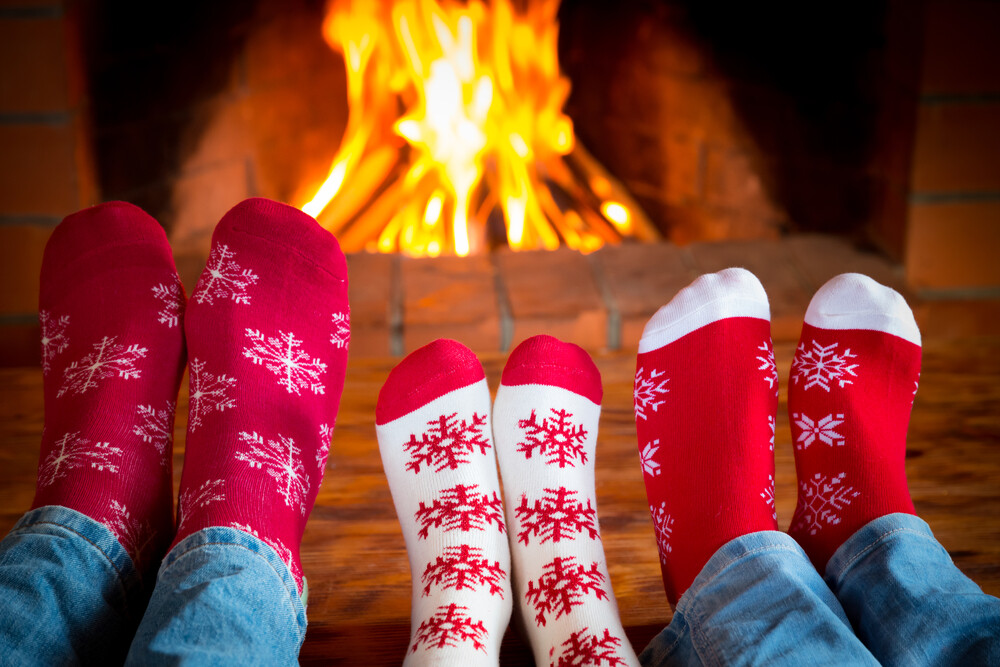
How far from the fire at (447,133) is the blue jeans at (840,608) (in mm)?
883

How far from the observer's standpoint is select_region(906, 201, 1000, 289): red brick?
133 cm

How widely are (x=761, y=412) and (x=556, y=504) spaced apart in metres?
0.23

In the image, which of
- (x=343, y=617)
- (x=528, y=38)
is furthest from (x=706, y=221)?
(x=343, y=617)

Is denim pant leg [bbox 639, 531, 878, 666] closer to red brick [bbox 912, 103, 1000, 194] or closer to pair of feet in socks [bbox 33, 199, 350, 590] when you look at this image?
pair of feet in socks [bbox 33, 199, 350, 590]

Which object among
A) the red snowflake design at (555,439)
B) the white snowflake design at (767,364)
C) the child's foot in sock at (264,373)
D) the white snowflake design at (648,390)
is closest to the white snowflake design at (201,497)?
the child's foot in sock at (264,373)

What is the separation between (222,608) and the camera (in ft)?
1.87

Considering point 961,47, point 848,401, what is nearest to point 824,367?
point 848,401

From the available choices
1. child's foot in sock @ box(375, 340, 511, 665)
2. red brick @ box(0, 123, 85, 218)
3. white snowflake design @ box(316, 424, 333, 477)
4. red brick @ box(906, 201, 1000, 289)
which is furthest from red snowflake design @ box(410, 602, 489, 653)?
red brick @ box(906, 201, 1000, 289)

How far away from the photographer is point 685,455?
0.86m

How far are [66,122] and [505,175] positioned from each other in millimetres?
725

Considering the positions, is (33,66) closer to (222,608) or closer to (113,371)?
(113,371)

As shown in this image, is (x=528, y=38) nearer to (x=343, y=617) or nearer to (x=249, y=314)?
(x=249, y=314)

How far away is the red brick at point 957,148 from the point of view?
4.16 ft

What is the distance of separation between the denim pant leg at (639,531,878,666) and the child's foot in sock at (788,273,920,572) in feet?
0.46
